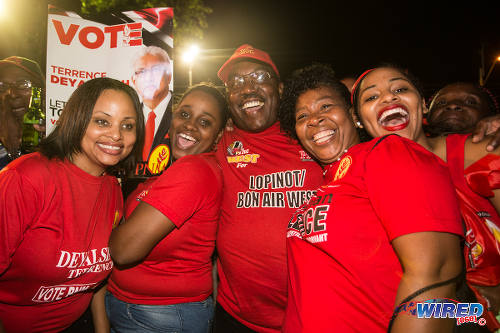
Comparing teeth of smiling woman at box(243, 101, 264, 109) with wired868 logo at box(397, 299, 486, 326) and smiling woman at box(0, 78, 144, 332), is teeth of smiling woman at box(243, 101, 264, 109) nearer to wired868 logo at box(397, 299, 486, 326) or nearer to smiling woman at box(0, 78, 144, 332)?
smiling woman at box(0, 78, 144, 332)

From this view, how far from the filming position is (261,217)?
89.0 inches

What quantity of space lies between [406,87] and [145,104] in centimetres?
231

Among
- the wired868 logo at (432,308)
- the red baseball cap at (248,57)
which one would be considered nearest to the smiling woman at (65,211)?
the red baseball cap at (248,57)

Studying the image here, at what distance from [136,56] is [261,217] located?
80.5 inches

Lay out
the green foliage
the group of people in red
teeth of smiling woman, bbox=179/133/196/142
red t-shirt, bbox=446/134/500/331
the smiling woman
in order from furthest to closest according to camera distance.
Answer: the green foliage
teeth of smiling woman, bbox=179/133/196/142
red t-shirt, bbox=446/134/500/331
the smiling woman
the group of people in red

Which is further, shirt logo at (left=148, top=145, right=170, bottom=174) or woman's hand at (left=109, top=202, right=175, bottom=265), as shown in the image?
shirt logo at (left=148, top=145, right=170, bottom=174)

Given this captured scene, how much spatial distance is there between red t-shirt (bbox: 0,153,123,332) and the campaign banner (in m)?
0.82

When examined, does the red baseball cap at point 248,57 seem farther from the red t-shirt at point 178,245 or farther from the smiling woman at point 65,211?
the red t-shirt at point 178,245

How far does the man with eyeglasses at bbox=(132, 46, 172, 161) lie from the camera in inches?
108

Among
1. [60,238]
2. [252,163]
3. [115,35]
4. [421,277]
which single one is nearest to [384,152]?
[421,277]

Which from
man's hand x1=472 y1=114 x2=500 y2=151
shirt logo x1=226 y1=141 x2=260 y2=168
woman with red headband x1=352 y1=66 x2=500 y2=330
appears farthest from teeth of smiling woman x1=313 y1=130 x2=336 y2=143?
man's hand x1=472 y1=114 x2=500 y2=151

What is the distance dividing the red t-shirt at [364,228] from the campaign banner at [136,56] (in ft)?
6.02

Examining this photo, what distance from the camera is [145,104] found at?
2.74m

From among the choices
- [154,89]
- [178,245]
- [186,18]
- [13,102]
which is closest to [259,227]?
[178,245]
